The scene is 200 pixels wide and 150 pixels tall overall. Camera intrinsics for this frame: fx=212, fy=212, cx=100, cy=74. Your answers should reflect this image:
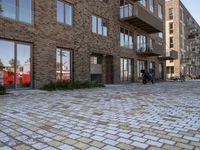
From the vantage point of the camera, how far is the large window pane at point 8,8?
10594 millimetres

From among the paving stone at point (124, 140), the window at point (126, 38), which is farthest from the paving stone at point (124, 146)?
the window at point (126, 38)

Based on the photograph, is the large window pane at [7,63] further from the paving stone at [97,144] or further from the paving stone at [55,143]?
the paving stone at [97,144]

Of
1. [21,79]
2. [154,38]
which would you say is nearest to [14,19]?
[21,79]

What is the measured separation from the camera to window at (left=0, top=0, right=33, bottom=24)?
34.9ft

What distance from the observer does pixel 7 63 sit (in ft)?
35.4

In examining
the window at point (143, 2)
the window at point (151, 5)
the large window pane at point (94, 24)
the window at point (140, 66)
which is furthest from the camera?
the window at point (151, 5)

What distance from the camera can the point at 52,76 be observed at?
12828mm

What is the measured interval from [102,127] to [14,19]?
353 inches

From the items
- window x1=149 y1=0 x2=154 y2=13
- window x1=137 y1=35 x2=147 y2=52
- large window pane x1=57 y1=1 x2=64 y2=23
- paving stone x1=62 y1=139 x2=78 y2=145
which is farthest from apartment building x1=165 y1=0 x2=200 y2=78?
paving stone x1=62 y1=139 x2=78 y2=145

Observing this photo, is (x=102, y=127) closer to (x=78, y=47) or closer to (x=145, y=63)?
(x=78, y=47)

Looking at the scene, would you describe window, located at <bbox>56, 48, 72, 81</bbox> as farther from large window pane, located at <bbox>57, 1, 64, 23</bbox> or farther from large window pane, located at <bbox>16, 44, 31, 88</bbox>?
large window pane, located at <bbox>16, 44, 31, 88</bbox>

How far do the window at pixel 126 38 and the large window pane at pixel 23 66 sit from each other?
34.3 ft

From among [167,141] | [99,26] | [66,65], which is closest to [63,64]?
[66,65]

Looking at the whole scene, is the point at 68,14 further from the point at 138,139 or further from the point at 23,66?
the point at 138,139
